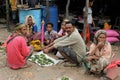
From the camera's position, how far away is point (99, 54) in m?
5.95

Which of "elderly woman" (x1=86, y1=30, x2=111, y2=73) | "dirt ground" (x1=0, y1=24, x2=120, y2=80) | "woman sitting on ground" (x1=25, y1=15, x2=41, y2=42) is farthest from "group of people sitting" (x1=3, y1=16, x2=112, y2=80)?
"woman sitting on ground" (x1=25, y1=15, x2=41, y2=42)

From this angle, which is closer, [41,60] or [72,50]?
[72,50]

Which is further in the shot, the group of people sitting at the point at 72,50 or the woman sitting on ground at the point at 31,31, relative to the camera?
the woman sitting on ground at the point at 31,31

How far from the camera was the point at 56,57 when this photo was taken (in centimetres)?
733

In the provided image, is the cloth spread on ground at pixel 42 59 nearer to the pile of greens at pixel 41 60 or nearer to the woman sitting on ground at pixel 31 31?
the pile of greens at pixel 41 60

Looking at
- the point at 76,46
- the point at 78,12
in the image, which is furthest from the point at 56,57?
the point at 78,12

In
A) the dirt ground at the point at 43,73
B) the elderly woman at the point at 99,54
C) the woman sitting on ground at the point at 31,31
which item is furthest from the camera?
the woman sitting on ground at the point at 31,31

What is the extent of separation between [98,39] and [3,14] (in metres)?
7.28

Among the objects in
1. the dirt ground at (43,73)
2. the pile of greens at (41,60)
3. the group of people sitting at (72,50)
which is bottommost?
the dirt ground at (43,73)

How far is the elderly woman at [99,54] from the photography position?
18.9ft

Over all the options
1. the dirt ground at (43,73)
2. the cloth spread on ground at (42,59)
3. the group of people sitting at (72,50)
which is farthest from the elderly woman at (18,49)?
the cloth spread on ground at (42,59)

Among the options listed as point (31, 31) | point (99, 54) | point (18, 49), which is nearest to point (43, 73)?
point (18, 49)

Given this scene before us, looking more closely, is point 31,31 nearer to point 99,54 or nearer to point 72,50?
point 72,50

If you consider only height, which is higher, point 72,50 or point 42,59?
point 72,50
